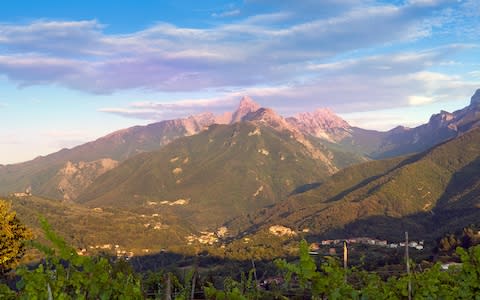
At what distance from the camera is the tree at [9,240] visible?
1613 inches

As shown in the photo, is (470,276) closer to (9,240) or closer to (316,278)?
(316,278)

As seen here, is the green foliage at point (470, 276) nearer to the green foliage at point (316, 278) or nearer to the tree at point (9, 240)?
the green foliage at point (316, 278)

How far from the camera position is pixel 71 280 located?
30.9ft

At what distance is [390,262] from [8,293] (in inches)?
3615

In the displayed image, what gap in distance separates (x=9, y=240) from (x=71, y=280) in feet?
121

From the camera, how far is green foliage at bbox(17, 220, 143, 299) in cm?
888

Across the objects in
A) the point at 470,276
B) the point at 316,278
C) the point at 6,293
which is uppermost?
the point at 6,293

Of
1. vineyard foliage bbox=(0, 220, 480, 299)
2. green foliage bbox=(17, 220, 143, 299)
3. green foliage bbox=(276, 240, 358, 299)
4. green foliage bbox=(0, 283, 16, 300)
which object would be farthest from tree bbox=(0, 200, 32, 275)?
green foliage bbox=(276, 240, 358, 299)

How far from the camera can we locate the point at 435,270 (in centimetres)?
1106

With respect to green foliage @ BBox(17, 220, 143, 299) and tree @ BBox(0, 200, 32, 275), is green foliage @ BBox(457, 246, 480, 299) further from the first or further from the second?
tree @ BBox(0, 200, 32, 275)

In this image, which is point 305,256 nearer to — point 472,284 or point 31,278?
point 472,284

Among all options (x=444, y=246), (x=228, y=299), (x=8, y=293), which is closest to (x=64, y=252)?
(x=8, y=293)

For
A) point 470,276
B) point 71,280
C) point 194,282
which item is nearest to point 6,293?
point 71,280

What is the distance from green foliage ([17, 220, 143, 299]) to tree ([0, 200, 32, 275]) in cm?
3356
